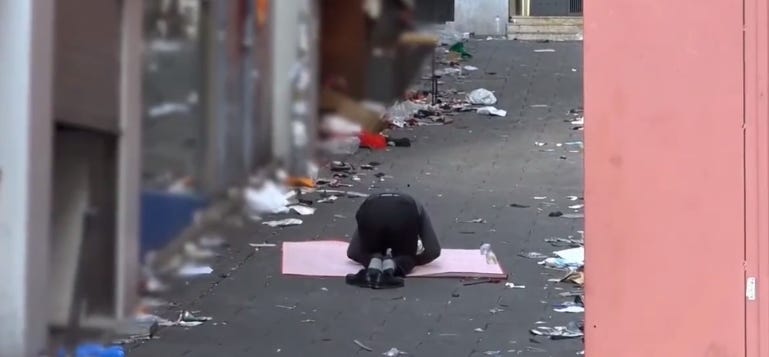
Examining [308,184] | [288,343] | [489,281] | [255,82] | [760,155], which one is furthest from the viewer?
[489,281]

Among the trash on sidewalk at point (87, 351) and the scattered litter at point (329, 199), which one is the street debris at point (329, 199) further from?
the trash on sidewalk at point (87, 351)

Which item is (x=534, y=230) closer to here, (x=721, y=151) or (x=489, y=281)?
(x=489, y=281)

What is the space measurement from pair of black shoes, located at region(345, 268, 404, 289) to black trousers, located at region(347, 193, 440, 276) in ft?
0.48

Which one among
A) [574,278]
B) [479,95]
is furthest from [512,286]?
[479,95]

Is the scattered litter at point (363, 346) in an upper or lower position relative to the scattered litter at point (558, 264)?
lower

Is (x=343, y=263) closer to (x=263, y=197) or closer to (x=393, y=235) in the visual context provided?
(x=393, y=235)

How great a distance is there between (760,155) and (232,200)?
234cm

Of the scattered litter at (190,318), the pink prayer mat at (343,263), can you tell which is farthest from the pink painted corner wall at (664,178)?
the pink prayer mat at (343,263)

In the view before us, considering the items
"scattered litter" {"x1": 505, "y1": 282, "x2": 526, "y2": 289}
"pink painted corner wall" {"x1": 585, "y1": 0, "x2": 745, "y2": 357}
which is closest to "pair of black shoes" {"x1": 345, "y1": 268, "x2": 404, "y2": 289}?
"scattered litter" {"x1": 505, "y1": 282, "x2": 526, "y2": 289}

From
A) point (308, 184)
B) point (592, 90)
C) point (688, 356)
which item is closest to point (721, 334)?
point (688, 356)

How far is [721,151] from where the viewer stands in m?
3.02

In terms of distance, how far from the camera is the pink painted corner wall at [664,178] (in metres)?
2.98

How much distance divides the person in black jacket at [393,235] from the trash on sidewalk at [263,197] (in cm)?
516

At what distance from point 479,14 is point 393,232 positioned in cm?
504
